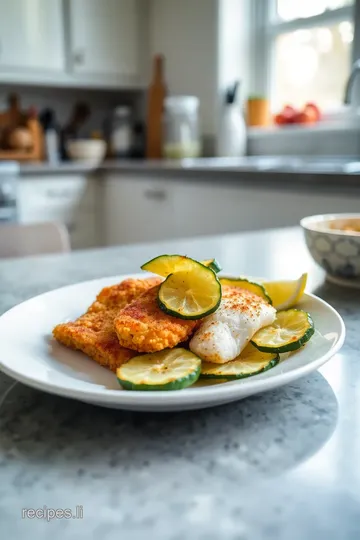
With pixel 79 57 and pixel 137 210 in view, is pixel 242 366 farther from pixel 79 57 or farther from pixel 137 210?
pixel 79 57

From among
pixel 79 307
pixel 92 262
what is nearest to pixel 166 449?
pixel 79 307

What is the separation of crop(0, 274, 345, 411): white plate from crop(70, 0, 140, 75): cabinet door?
3063 millimetres

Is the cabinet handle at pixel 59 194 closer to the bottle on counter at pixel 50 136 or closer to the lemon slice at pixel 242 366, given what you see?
the bottle on counter at pixel 50 136

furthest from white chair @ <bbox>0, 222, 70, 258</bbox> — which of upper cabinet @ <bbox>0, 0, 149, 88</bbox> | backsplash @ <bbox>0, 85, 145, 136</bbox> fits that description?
backsplash @ <bbox>0, 85, 145, 136</bbox>

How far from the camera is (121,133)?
11.8 ft

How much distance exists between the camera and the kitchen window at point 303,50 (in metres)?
2.76

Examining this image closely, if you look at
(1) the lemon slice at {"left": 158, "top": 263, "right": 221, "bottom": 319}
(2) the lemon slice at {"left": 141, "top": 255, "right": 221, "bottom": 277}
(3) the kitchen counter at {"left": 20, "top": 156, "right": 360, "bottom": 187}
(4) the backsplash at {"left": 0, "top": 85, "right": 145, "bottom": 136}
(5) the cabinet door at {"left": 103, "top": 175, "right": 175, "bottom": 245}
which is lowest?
(5) the cabinet door at {"left": 103, "top": 175, "right": 175, "bottom": 245}

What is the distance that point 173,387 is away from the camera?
0.40m

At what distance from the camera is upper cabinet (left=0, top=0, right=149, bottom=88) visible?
3162 mm

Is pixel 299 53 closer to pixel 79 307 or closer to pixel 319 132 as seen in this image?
pixel 319 132

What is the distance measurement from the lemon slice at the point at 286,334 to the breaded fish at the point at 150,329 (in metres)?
0.06

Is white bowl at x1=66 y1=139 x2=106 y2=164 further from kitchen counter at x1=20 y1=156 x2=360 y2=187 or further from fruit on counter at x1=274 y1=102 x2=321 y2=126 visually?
fruit on counter at x1=274 y1=102 x2=321 y2=126

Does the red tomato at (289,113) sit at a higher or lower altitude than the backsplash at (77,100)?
lower

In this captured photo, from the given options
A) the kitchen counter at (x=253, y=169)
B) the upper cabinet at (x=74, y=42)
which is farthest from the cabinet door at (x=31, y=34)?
the kitchen counter at (x=253, y=169)
